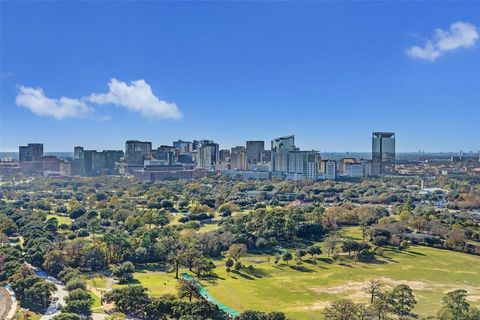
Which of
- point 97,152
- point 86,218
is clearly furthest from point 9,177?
point 86,218

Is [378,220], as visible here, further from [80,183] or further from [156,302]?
[80,183]

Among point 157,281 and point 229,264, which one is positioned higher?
point 229,264

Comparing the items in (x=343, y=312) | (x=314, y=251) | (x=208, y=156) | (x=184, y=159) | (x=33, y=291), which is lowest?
(x=33, y=291)

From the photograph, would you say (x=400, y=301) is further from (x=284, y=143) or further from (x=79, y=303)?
(x=284, y=143)

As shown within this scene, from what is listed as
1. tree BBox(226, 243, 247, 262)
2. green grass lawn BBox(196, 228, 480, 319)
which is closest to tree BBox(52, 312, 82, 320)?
green grass lawn BBox(196, 228, 480, 319)

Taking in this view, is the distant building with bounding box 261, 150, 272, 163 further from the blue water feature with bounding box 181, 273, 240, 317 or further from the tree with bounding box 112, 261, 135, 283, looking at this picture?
the blue water feature with bounding box 181, 273, 240, 317

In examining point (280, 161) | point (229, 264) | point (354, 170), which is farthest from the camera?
point (354, 170)

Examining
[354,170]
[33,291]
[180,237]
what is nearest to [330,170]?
[354,170]
